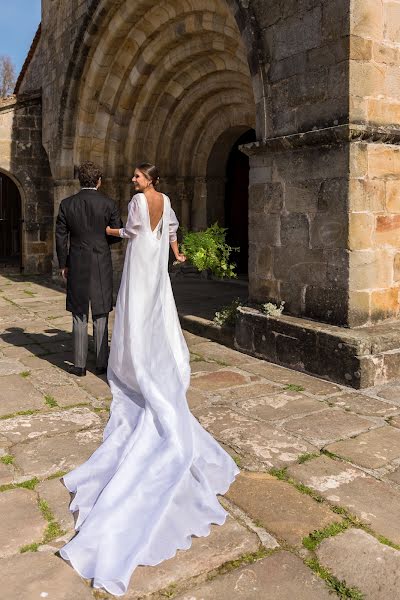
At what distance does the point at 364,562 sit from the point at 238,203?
8460mm

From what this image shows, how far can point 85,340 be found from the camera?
15.0 feet

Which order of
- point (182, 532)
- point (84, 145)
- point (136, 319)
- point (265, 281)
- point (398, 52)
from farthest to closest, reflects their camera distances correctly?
point (84, 145), point (265, 281), point (398, 52), point (136, 319), point (182, 532)

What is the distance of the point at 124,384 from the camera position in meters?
3.77

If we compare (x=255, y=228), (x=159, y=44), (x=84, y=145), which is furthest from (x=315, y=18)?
(x=84, y=145)

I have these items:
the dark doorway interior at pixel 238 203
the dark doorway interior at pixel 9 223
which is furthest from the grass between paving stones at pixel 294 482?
the dark doorway interior at pixel 9 223

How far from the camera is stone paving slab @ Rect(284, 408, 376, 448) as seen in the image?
3.25 m

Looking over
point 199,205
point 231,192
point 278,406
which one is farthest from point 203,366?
point 231,192

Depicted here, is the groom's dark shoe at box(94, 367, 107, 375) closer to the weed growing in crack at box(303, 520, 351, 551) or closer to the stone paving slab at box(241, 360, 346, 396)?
the stone paving slab at box(241, 360, 346, 396)

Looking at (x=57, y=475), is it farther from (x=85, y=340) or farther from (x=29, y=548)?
(x=85, y=340)

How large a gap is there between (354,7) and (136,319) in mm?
2872

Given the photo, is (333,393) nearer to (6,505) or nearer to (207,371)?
(207,371)

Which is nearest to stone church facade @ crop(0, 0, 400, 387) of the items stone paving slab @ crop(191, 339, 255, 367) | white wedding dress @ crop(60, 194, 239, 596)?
stone paving slab @ crop(191, 339, 255, 367)

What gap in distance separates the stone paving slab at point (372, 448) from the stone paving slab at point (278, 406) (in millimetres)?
507

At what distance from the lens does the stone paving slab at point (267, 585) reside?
1.87 metres
